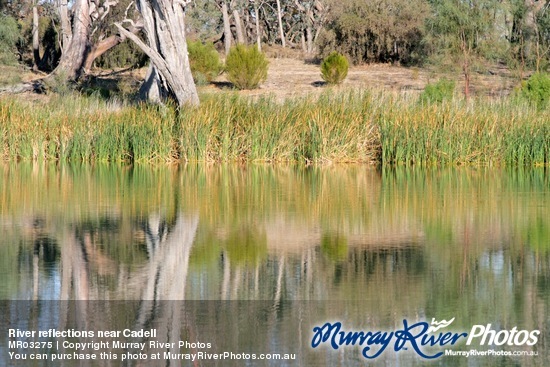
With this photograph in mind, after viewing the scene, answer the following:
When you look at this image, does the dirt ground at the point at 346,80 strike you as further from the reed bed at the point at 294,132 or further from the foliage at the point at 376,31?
the reed bed at the point at 294,132

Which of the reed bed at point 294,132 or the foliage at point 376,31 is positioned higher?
the foliage at point 376,31

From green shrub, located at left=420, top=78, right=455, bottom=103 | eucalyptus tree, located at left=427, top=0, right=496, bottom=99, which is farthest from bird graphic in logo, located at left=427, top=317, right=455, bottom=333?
eucalyptus tree, located at left=427, top=0, right=496, bottom=99

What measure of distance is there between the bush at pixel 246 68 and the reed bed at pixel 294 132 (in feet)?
35.2

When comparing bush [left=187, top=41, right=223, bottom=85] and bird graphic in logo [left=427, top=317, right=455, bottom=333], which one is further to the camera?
bush [left=187, top=41, right=223, bottom=85]

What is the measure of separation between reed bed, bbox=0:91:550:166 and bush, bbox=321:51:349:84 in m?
10.8

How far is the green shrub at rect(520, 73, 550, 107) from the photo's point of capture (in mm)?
25156

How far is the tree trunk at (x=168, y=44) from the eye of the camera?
2431 centimetres

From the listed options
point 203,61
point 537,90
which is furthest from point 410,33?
point 537,90

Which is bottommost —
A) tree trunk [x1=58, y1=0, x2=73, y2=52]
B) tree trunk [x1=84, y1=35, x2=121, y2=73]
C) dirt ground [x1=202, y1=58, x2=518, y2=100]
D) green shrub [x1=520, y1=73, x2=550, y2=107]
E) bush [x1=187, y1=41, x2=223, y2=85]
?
dirt ground [x1=202, y1=58, x2=518, y2=100]

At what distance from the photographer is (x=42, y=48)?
139 ft

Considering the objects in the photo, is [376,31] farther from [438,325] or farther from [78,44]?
[438,325]

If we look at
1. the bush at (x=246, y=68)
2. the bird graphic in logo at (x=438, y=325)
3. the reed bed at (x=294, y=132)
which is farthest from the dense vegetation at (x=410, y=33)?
the bird graphic in logo at (x=438, y=325)

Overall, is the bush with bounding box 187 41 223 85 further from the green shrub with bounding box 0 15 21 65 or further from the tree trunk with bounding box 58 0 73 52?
the green shrub with bounding box 0 15 21 65

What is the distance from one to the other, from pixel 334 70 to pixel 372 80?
6.44 feet
